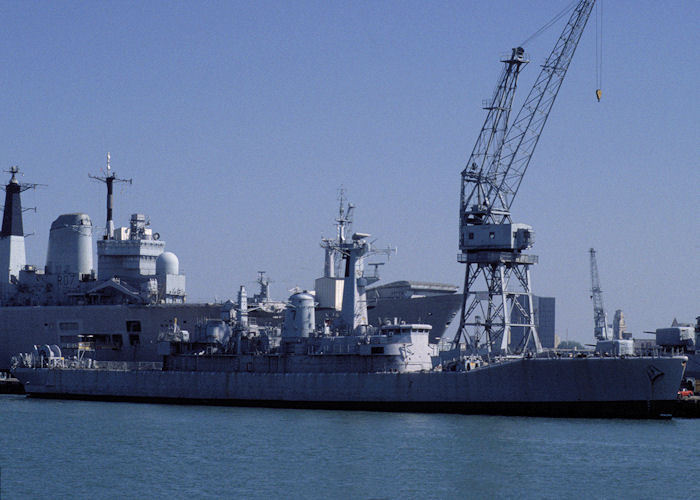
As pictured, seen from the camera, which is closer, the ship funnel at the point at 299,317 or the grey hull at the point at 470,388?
the grey hull at the point at 470,388

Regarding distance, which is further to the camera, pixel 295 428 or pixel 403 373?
pixel 403 373

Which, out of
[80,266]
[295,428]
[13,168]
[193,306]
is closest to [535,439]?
[295,428]

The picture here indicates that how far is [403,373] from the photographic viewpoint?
54.9 meters

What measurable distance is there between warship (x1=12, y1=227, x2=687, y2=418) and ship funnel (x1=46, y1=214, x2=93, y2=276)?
41.4ft

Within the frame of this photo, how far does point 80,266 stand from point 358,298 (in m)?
31.5

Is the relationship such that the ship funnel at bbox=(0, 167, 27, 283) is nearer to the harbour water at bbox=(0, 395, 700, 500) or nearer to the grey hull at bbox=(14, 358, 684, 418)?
the grey hull at bbox=(14, 358, 684, 418)

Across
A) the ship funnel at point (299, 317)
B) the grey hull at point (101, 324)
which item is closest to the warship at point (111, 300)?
the grey hull at point (101, 324)

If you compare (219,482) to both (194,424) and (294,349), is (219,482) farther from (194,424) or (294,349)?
(294,349)

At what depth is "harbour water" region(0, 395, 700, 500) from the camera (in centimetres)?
3322

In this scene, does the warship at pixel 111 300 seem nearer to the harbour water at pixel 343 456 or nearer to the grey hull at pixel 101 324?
the grey hull at pixel 101 324

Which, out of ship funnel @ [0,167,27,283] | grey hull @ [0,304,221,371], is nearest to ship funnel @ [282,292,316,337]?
grey hull @ [0,304,221,371]

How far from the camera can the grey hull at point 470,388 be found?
163 feet

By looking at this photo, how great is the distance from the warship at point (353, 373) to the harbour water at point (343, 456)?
1.70 meters

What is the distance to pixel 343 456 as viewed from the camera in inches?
1528
